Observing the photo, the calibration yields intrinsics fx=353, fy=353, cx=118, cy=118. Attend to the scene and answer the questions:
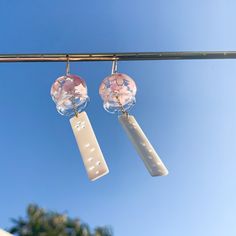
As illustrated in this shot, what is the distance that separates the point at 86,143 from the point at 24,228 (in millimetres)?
18670

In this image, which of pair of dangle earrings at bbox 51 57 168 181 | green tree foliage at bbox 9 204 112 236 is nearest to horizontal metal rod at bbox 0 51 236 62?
pair of dangle earrings at bbox 51 57 168 181

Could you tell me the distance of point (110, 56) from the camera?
4.78 feet

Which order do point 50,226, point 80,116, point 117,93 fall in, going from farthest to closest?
point 50,226 → point 117,93 → point 80,116

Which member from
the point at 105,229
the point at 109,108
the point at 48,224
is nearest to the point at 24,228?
the point at 48,224

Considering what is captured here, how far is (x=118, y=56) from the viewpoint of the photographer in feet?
4.79

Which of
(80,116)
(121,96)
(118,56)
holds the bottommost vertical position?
(80,116)

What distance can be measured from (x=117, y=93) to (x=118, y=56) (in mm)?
192

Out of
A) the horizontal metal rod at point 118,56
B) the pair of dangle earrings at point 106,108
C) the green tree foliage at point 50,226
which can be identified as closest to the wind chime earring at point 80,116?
the pair of dangle earrings at point 106,108

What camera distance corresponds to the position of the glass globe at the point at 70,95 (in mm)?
1525

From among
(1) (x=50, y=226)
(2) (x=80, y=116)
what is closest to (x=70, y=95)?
(2) (x=80, y=116)

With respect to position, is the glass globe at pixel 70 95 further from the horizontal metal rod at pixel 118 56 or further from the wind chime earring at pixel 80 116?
the horizontal metal rod at pixel 118 56

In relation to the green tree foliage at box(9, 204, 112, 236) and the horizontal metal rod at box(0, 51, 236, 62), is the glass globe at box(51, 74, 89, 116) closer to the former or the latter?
the horizontal metal rod at box(0, 51, 236, 62)

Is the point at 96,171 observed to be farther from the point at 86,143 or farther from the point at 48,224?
the point at 48,224

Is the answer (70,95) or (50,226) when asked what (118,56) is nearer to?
(70,95)
